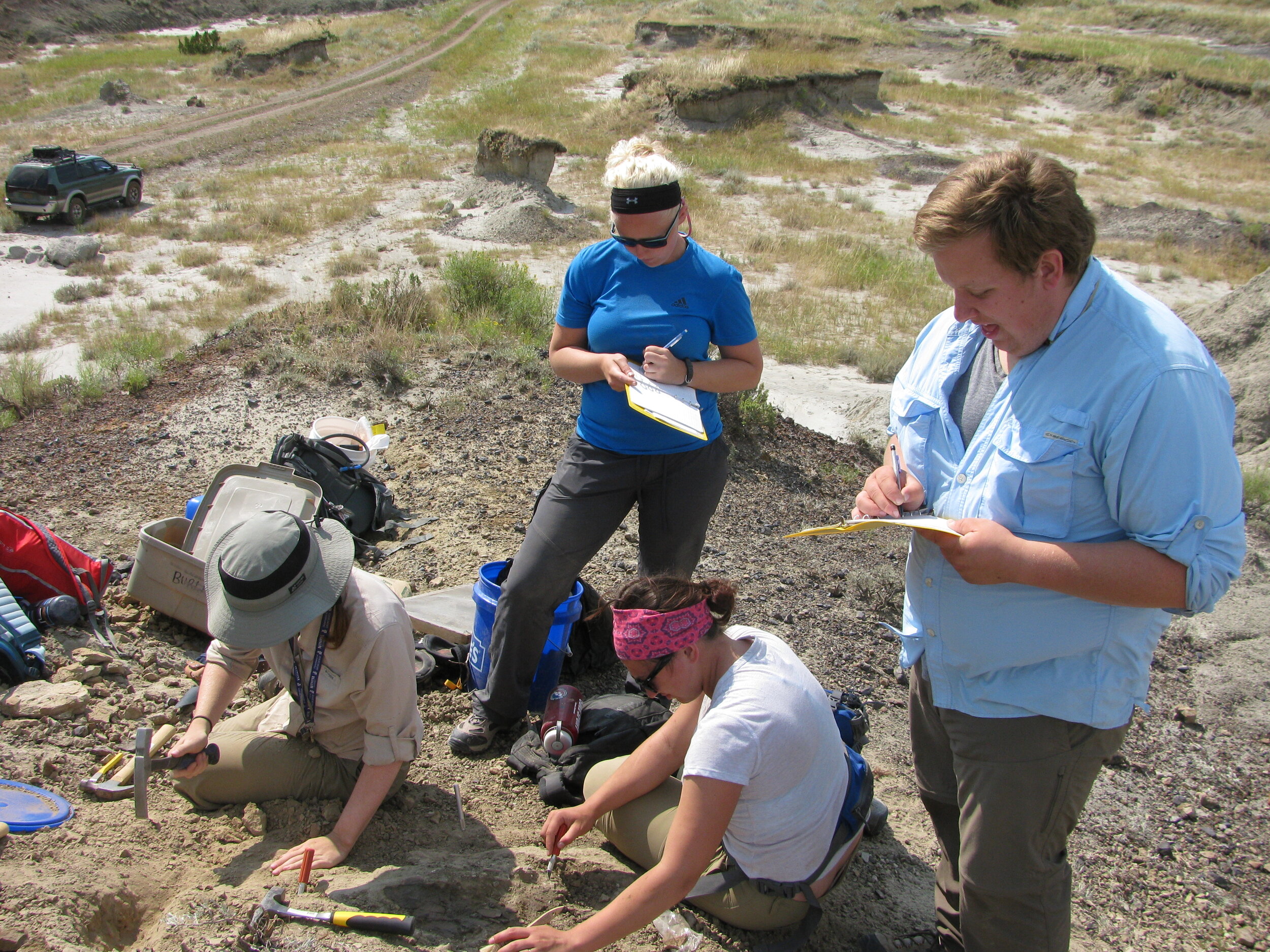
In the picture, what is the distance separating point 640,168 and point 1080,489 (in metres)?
1.78

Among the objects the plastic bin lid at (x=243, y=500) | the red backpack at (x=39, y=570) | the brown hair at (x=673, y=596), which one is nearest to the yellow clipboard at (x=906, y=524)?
the brown hair at (x=673, y=596)

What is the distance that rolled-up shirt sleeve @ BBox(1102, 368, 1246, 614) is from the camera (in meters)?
1.62

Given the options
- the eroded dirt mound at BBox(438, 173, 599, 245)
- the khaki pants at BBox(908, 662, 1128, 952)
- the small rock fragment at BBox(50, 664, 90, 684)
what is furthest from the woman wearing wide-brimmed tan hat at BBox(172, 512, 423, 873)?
the eroded dirt mound at BBox(438, 173, 599, 245)

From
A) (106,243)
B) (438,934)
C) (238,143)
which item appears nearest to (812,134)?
(238,143)

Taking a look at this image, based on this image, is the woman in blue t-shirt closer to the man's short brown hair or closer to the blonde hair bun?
the blonde hair bun

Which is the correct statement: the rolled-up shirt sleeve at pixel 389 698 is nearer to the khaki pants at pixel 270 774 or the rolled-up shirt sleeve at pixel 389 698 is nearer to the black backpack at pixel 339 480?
the khaki pants at pixel 270 774

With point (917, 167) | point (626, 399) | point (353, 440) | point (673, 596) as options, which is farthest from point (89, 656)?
point (917, 167)

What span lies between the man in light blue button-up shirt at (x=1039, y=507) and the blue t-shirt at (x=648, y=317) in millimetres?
1031

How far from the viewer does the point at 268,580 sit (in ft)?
7.64

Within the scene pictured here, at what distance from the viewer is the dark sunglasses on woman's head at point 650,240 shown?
297 centimetres

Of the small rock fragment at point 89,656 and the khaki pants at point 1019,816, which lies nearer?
the khaki pants at point 1019,816

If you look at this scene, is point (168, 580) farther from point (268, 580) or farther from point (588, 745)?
point (588, 745)

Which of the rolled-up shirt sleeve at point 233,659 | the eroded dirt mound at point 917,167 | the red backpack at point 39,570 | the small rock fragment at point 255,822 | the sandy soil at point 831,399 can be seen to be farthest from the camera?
the eroded dirt mound at point 917,167

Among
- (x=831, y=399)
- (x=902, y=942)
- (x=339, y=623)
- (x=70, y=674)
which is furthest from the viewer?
(x=831, y=399)
